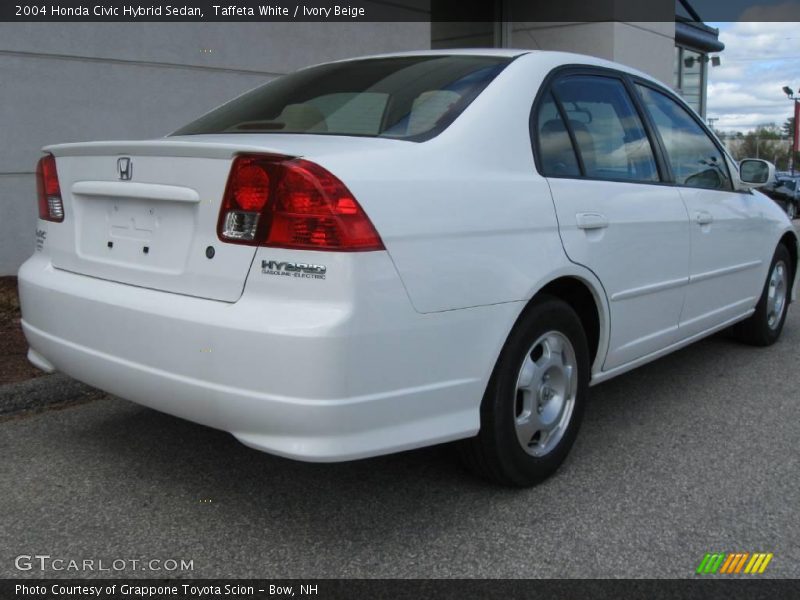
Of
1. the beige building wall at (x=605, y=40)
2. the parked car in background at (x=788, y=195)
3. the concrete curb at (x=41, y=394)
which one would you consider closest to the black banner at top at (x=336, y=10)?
the beige building wall at (x=605, y=40)

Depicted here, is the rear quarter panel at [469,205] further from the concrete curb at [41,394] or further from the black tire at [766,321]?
the black tire at [766,321]

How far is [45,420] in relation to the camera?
12.7 feet

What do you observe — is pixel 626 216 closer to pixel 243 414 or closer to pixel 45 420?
pixel 243 414

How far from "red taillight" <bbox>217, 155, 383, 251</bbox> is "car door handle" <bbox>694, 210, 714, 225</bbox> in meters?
2.30

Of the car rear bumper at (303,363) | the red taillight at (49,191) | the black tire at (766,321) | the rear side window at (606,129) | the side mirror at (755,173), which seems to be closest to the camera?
the car rear bumper at (303,363)

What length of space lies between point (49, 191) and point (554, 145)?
1.97 metres

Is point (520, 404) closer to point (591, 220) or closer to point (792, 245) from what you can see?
point (591, 220)

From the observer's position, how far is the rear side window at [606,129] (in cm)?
341

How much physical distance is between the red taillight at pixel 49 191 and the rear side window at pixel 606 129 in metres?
2.00

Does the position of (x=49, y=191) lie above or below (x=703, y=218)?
above

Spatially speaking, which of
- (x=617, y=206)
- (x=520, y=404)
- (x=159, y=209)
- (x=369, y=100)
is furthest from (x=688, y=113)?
(x=159, y=209)

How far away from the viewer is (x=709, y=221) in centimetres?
420

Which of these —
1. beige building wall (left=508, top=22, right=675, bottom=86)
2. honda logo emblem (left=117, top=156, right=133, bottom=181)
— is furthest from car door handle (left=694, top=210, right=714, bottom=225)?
beige building wall (left=508, top=22, right=675, bottom=86)
